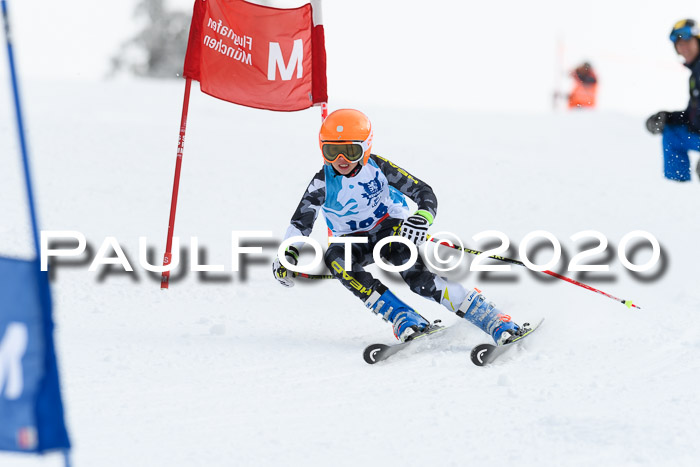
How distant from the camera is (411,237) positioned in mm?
5184

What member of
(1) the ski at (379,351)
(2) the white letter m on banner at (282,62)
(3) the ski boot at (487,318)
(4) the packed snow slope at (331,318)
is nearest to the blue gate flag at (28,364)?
(4) the packed snow slope at (331,318)

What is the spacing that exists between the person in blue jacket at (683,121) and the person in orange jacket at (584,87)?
13.2 meters

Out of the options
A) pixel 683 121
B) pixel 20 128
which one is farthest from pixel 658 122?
pixel 20 128

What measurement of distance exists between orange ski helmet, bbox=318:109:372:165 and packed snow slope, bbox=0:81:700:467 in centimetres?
95

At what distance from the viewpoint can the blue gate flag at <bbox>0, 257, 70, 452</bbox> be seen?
2521 millimetres

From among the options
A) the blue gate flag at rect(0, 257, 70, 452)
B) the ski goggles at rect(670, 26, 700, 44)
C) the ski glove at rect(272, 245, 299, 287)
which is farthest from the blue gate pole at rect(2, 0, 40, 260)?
the ski goggles at rect(670, 26, 700, 44)

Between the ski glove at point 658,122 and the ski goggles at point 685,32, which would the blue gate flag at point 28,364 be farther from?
the ski glove at point 658,122

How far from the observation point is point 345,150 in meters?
5.29

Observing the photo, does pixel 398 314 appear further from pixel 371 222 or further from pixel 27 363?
pixel 27 363

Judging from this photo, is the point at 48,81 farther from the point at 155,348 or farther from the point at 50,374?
the point at 50,374

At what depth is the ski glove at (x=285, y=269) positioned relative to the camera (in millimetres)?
5207

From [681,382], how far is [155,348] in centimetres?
313

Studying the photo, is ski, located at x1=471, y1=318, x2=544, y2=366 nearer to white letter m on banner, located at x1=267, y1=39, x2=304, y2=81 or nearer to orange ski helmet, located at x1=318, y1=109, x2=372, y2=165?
orange ski helmet, located at x1=318, y1=109, x2=372, y2=165

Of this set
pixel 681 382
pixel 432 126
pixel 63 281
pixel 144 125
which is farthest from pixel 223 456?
pixel 432 126
